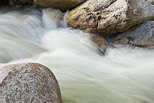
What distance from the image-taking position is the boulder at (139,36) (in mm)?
5469

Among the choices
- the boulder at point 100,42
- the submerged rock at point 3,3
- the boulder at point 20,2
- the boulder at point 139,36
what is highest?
the boulder at point 20,2

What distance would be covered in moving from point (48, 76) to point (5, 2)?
7.49 m

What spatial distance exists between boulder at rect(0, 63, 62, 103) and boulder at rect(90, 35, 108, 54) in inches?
136

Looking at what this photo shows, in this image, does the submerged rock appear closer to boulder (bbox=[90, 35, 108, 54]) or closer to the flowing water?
the flowing water

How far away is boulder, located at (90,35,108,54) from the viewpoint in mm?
5223

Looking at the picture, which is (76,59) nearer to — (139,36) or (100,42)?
→ (100,42)

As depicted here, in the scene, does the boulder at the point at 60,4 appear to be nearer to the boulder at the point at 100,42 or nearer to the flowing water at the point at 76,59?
the flowing water at the point at 76,59

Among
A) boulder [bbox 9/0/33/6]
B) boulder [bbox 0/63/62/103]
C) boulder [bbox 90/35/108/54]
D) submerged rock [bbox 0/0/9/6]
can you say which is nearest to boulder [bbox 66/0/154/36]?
boulder [bbox 90/35/108/54]

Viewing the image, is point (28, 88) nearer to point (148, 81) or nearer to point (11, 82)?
point (11, 82)

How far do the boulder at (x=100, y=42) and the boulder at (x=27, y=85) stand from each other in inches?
136

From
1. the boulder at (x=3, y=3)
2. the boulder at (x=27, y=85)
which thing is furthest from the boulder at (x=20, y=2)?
the boulder at (x=27, y=85)

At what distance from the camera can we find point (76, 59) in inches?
175

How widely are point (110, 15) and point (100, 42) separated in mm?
1052

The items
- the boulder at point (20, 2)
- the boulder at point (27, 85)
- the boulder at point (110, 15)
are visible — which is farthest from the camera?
the boulder at point (20, 2)
